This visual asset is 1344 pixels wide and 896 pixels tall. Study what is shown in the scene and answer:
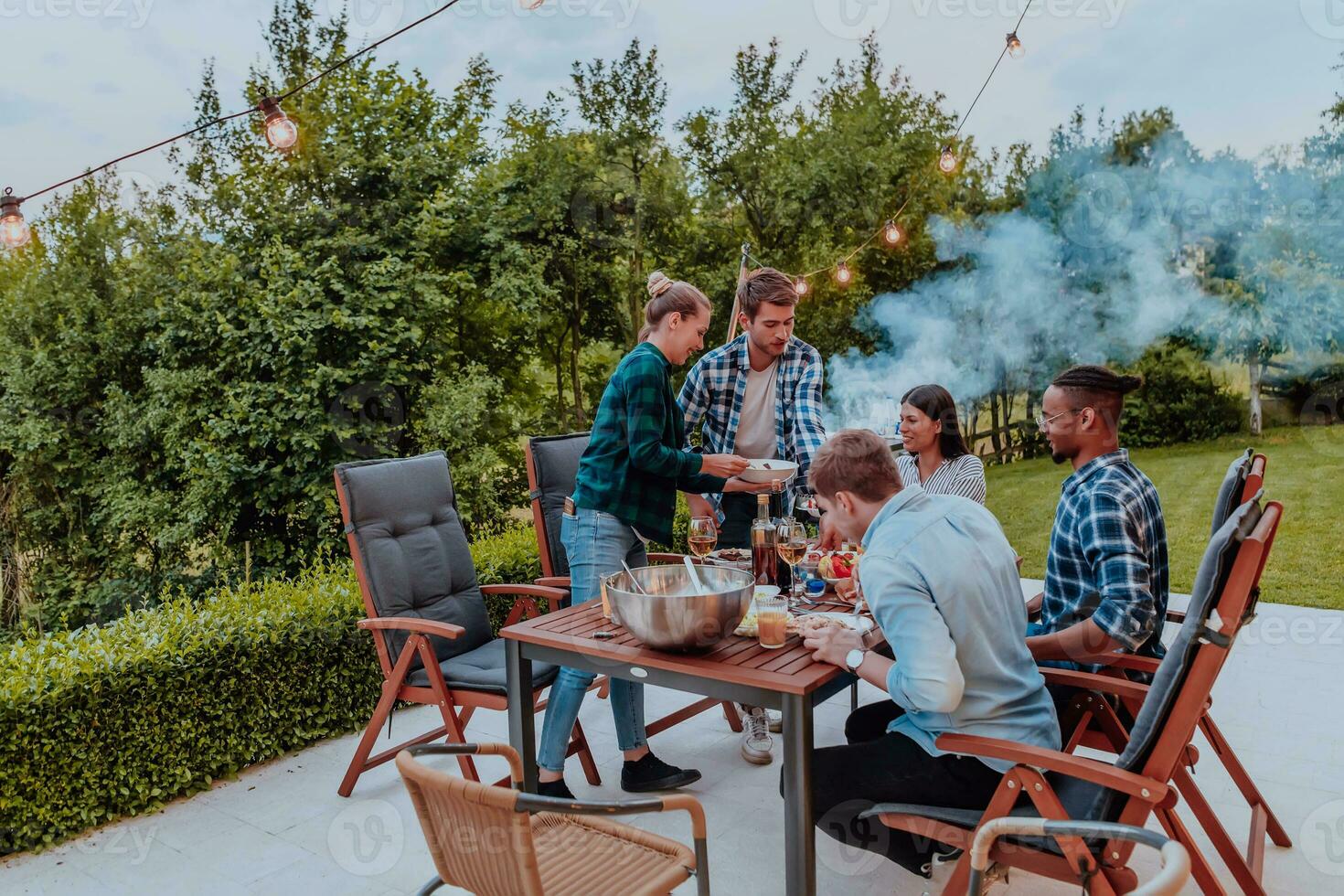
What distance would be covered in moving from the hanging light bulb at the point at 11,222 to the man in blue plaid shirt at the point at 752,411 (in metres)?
3.02

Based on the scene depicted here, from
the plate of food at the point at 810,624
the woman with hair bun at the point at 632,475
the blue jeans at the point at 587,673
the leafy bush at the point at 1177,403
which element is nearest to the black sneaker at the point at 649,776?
the blue jeans at the point at 587,673

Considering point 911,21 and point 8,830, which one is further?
point 911,21

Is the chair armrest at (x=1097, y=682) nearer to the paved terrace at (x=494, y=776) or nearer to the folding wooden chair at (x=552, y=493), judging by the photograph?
the paved terrace at (x=494, y=776)

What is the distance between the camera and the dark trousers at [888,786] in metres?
1.88

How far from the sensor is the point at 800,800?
182cm

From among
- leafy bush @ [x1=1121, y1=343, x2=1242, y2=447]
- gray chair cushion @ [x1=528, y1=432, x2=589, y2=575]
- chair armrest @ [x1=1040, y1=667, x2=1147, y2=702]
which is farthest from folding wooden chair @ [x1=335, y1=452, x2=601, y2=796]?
leafy bush @ [x1=1121, y1=343, x2=1242, y2=447]

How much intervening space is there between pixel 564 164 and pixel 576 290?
4.58 ft

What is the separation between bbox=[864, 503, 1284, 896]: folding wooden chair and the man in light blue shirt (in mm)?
96

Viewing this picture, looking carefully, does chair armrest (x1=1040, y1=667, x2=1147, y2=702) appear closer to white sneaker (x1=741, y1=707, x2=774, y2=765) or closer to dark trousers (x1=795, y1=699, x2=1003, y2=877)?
dark trousers (x1=795, y1=699, x2=1003, y2=877)

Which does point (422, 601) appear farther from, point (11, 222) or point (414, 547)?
point (11, 222)

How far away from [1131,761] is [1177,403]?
330 inches

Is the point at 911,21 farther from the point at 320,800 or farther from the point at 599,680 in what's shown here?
the point at 320,800

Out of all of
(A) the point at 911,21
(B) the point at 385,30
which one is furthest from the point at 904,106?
(B) the point at 385,30

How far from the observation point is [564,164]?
9312 millimetres
